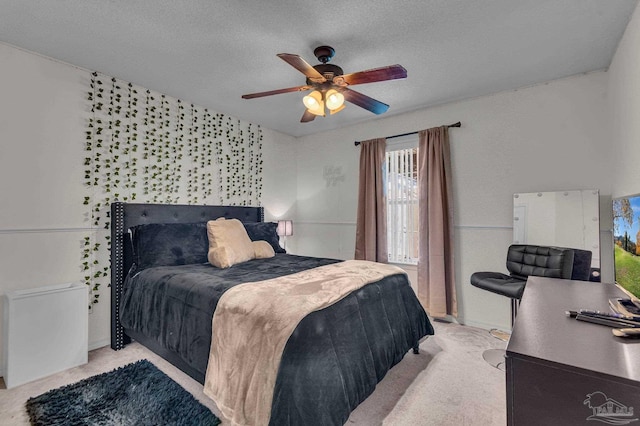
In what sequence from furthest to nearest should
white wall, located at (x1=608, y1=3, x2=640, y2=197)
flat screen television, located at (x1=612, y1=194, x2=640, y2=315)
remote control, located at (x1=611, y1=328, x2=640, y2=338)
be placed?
white wall, located at (x1=608, y1=3, x2=640, y2=197)
flat screen television, located at (x1=612, y1=194, x2=640, y2=315)
remote control, located at (x1=611, y1=328, x2=640, y2=338)

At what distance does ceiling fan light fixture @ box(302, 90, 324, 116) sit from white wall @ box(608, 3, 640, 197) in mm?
2109

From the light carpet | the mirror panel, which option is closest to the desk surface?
the light carpet

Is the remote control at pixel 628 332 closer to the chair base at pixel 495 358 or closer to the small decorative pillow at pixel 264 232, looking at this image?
the chair base at pixel 495 358

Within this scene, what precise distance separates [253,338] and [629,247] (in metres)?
2.05

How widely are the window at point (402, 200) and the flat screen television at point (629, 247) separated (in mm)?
2292

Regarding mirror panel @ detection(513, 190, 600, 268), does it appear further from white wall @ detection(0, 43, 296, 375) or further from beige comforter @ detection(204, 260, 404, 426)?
white wall @ detection(0, 43, 296, 375)

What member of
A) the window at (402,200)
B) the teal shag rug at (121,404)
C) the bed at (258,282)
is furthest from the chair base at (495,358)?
the teal shag rug at (121,404)

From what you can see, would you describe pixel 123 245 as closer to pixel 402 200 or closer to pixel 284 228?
pixel 284 228

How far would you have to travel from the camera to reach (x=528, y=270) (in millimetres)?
2814

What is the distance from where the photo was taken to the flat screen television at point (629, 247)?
1.43m

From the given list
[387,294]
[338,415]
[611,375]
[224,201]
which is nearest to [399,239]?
[387,294]

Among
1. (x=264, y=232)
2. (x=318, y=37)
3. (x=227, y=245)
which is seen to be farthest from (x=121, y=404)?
(x=318, y=37)

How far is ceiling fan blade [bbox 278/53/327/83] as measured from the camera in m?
1.85

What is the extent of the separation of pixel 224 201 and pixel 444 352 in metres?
3.17
